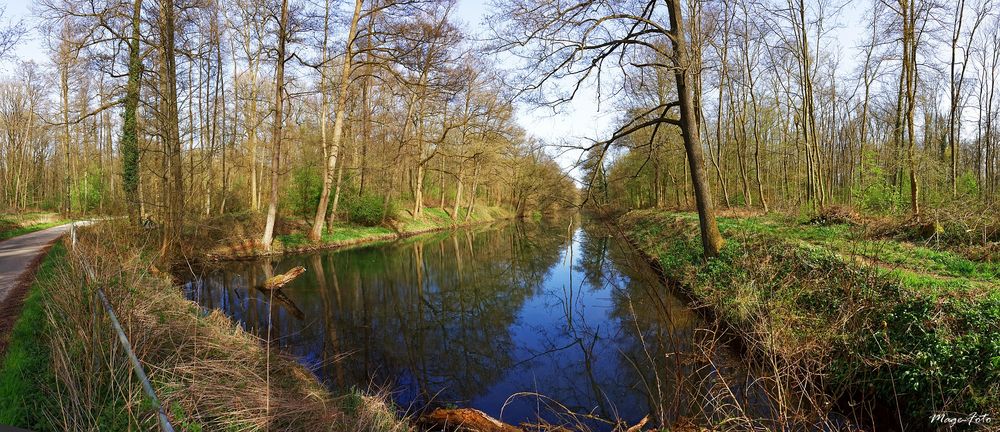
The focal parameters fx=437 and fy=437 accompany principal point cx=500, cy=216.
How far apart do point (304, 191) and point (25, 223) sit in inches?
488

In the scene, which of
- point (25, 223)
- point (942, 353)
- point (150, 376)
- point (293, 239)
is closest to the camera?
point (150, 376)

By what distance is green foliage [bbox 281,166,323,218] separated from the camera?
20.3 m

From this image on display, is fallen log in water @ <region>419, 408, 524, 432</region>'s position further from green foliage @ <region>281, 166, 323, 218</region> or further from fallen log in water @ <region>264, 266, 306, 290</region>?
green foliage @ <region>281, 166, 323, 218</region>

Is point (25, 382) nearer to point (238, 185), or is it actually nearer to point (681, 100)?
point (681, 100)

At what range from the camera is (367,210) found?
75.7 ft

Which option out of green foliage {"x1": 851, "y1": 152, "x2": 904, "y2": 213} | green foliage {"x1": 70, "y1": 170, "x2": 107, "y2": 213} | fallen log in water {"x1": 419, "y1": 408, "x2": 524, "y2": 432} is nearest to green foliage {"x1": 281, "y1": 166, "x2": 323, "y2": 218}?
green foliage {"x1": 70, "y1": 170, "x2": 107, "y2": 213}

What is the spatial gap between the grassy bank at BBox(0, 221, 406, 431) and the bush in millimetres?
17214

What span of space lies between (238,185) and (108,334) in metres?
25.5

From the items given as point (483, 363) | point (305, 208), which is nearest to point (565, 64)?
point (483, 363)

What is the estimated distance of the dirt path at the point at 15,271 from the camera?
5692 millimetres

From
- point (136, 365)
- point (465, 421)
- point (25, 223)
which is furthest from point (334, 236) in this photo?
point (136, 365)

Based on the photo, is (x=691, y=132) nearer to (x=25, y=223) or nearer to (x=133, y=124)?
(x=133, y=124)

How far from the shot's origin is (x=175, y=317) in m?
5.49

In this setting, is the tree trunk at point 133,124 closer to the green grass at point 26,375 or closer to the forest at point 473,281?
the forest at point 473,281
